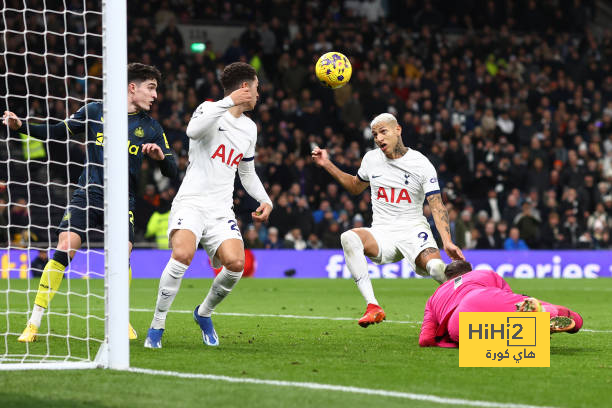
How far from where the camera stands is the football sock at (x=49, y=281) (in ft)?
25.0

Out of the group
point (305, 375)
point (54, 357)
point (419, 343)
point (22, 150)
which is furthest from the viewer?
point (22, 150)

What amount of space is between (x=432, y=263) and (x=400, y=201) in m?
0.79

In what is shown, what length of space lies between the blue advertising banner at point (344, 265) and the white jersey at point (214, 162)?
1167 cm

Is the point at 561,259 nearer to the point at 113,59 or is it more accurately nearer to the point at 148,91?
the point at 148,91

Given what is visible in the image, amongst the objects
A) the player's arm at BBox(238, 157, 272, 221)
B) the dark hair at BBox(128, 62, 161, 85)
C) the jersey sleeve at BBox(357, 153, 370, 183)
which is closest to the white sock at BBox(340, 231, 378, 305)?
the jersey sleeve at BBox(357, 153, 370, 183)

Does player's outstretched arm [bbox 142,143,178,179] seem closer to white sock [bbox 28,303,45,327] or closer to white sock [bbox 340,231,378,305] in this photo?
white sock [bbox 28,303,45,327]

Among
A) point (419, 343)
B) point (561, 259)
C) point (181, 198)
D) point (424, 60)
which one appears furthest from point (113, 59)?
point (424, 60)

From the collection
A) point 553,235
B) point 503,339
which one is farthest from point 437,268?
point 553,235

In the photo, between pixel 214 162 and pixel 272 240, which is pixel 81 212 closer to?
pixel 214 162

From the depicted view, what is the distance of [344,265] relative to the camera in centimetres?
2011

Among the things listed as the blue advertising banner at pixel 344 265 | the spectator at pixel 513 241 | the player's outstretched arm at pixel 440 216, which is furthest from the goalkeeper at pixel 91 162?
Result: the spectator at pixel 513 241

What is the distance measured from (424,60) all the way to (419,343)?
19316 millimetres

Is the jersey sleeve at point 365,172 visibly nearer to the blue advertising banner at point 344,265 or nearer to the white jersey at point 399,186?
the white jersey at point 399,186

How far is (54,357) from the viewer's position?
21.3 feet
